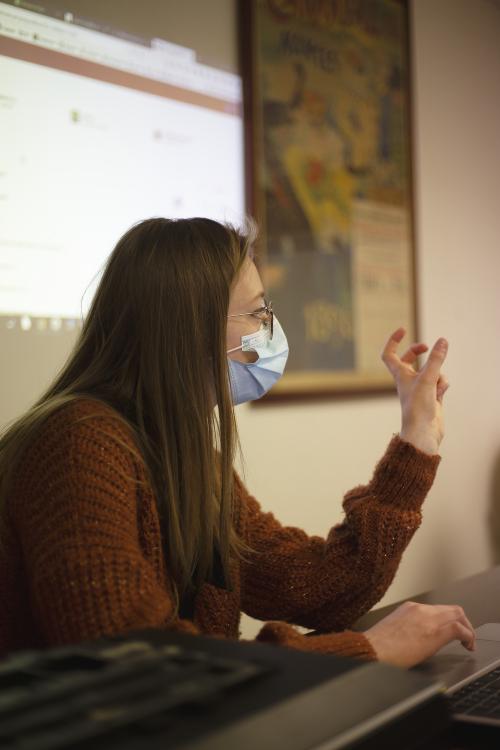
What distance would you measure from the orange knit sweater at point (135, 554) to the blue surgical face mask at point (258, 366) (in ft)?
0.58

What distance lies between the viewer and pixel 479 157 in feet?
11.6

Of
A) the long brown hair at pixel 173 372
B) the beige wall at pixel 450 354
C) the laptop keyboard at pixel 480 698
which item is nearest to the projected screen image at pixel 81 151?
the beige wall at pixel 450 354

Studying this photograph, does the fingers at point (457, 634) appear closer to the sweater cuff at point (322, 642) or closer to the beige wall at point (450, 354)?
the sweater cuff at point (322, 642)

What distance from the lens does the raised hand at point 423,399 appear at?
4.51ft

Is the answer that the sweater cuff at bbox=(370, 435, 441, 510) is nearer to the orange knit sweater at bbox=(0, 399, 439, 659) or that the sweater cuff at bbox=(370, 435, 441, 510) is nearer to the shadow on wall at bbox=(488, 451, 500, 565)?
the orange knit sweater at bbox=(0, 399, 439, 659)

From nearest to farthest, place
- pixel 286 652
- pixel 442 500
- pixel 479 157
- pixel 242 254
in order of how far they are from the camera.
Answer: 1. pixel 286 652
2. pixel 242 254
3. pixel 442 500
4. pixel 479 157

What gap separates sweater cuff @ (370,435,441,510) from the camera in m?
1.34

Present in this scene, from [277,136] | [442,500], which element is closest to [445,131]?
[277,136]

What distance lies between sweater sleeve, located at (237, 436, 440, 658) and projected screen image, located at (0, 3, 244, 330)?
2.52 feet

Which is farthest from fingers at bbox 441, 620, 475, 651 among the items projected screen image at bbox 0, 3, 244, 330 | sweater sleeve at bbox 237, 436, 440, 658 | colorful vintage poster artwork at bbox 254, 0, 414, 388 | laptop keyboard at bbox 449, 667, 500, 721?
colorful vintage poster artwork at bbox 254, 0, 414, 388

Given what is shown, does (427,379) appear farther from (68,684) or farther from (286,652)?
(68,684)

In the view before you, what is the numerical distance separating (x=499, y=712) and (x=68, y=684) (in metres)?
0.50

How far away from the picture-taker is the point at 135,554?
0.95 metres

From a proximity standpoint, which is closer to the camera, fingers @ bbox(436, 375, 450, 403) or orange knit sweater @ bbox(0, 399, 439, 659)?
orange knit sweater @ bbox(0, 399, 439, 659)
